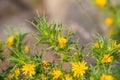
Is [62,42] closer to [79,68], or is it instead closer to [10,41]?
[79,68]

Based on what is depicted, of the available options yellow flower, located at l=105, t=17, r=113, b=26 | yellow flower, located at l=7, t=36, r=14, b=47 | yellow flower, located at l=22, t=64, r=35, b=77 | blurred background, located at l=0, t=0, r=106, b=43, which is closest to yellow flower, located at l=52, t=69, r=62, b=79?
yellow flower, located at l=22, t=64, r=35, b=77

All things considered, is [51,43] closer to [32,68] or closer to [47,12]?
[32,68]

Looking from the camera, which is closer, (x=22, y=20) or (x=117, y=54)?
(x=117, y=54)

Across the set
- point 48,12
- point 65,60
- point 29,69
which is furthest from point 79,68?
point 48,12

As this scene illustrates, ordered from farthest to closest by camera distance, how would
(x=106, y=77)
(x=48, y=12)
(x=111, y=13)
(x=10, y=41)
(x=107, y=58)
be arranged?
1. (x=48, y=12)
2. (x=111, y=13)
3. (x=10, y=41)
4. (x=107, y=58)
5. (x=106, y=77)

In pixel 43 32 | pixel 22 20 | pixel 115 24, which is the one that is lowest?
pixel 43 32

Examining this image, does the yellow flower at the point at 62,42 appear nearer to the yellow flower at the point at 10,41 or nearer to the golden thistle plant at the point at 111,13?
the yellow flower at the point at 10,41

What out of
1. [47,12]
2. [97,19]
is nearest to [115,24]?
[97,19]

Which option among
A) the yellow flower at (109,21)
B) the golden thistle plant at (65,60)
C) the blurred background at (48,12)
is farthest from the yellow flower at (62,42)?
the blurred background at (48,12)
